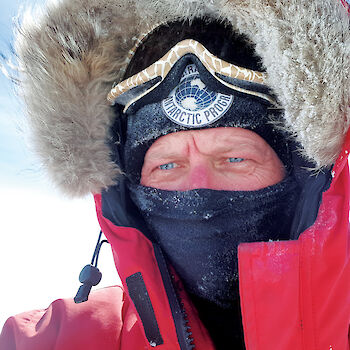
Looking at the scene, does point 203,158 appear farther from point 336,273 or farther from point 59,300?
point 59,300

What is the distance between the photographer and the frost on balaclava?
1.43m

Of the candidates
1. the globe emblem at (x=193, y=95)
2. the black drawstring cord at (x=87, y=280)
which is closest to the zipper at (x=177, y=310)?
the black drawstring cord at (x=87, y=280)

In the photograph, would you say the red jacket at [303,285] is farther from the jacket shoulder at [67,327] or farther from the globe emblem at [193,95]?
the globe emblem at [193,95]

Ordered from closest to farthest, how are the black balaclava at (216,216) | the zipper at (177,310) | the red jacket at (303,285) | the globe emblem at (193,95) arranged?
the red jacket at (303,285) → the zipper at (177,310) → the black balaclava at (216,216) → the globe emblem at (193,95)

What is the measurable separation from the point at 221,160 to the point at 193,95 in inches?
12.2

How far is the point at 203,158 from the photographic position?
1.57 metres

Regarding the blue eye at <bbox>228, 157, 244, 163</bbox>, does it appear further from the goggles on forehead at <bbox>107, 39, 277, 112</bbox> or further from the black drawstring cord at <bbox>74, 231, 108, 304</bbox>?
the black drawstring cord at <bbox>74, 231, 108, 304</bbox>

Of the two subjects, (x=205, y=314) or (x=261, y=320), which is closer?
(x=261, y=320)

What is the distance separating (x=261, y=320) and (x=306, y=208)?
1.40ft

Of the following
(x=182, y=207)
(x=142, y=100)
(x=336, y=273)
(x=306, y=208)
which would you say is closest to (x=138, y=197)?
(x=182, y=207)

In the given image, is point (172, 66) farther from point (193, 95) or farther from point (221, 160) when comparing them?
point (221, 160)

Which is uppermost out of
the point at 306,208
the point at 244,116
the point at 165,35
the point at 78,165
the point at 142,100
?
the point at 165,35

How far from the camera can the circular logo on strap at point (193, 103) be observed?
59.9 inches

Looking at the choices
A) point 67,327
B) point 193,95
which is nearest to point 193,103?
point 193,95
